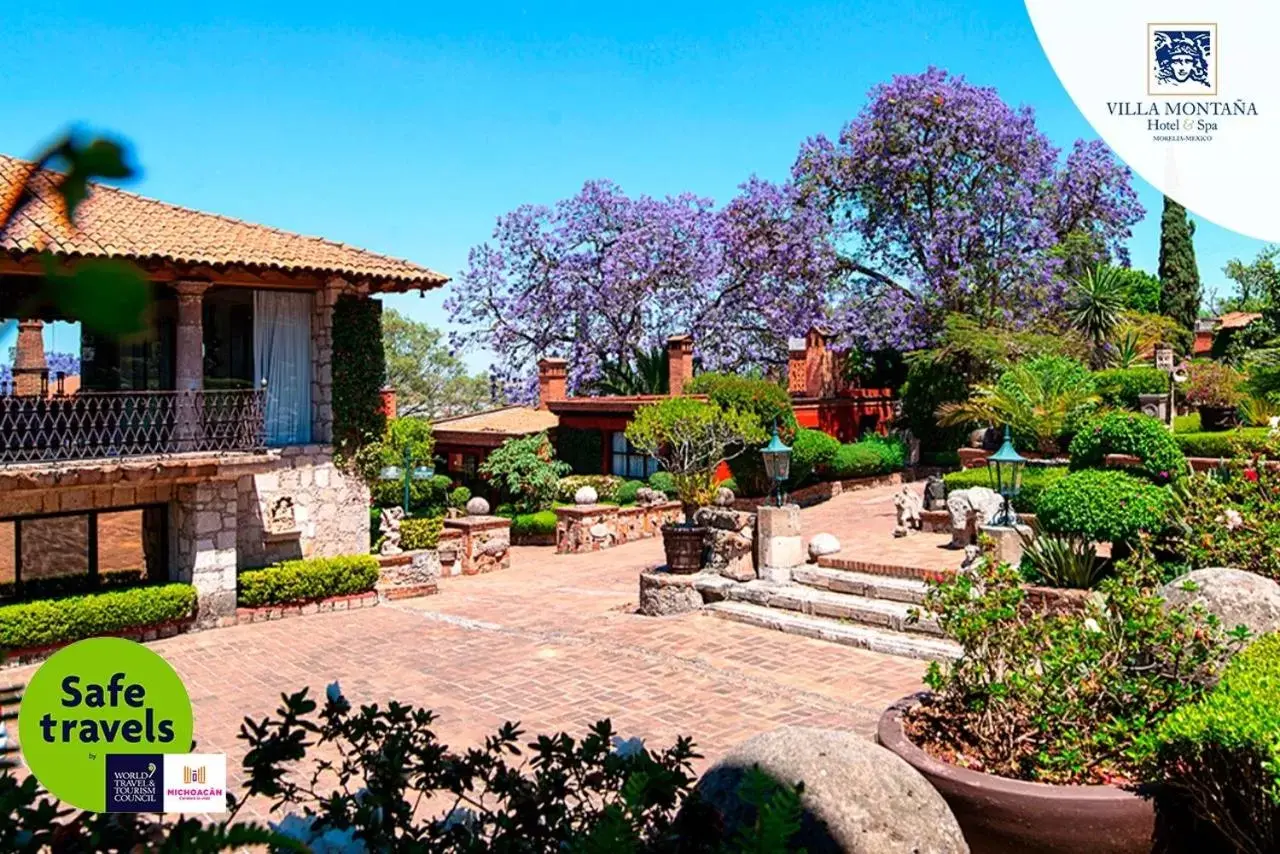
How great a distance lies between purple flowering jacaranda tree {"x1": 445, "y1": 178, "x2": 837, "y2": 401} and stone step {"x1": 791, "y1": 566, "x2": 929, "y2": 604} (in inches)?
755

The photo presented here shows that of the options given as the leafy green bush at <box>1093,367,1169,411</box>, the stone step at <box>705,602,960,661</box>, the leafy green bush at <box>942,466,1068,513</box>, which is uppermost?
the leafy green bush at <box>1093,367,1169,411</box>

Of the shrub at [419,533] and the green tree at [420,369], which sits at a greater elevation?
the green tree at [420,369]

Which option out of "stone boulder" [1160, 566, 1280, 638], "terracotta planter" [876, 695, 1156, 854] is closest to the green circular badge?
"terracotta planter" [876, 695, 1156, 854]

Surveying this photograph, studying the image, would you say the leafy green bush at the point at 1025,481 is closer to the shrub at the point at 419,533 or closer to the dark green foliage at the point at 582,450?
the dark green foliage at the point at 582,450

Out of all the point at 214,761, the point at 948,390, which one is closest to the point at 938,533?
the point at 948,390

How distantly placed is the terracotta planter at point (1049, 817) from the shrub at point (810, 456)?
19.7m

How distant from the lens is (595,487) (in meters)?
25.5

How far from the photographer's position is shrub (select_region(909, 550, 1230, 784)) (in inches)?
204

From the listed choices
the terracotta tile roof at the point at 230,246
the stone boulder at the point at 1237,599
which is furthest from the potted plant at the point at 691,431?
the stone boulder at the point at 1237,599

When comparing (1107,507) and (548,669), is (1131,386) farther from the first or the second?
(548,669)

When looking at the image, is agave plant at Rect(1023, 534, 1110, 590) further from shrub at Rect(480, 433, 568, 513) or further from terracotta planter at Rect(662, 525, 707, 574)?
shrub at Rect(480, 433, 568, 513)

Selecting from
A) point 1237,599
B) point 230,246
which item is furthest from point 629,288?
point 1237,599

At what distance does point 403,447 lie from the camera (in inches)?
923

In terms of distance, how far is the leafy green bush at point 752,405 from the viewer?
2391 centimetres
